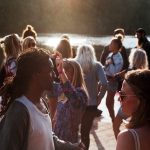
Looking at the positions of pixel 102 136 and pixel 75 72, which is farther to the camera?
pixel 102 136

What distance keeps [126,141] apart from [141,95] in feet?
0.95

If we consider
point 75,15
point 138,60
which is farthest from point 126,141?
point 75,15

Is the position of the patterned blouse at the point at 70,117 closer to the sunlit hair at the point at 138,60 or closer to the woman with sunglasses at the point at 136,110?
the woman with sunglasses at the point at 136,110

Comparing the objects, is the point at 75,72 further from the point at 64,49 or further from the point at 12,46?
the point at 12,46

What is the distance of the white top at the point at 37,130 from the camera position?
2.95 metres

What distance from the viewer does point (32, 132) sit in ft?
9.70

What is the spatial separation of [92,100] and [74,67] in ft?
5.59

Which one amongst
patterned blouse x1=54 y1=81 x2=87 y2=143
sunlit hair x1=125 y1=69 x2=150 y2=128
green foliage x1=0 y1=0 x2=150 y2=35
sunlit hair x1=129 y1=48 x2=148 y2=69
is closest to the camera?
sunlit hair x1=125 y1=69 x2=150 y2=128

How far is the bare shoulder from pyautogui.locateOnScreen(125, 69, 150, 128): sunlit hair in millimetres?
100

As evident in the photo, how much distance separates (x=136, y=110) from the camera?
2822mm

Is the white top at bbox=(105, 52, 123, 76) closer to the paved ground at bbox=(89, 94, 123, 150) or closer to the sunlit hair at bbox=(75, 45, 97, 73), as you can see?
the paved ground at bbox=(89, 94, 123, 150)

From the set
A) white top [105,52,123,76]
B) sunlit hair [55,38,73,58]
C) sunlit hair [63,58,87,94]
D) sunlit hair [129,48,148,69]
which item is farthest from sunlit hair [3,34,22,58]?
white top [105,52,123,76]

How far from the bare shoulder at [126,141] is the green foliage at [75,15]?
5918 centimetres

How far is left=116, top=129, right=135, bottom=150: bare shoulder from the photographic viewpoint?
8.77ft
